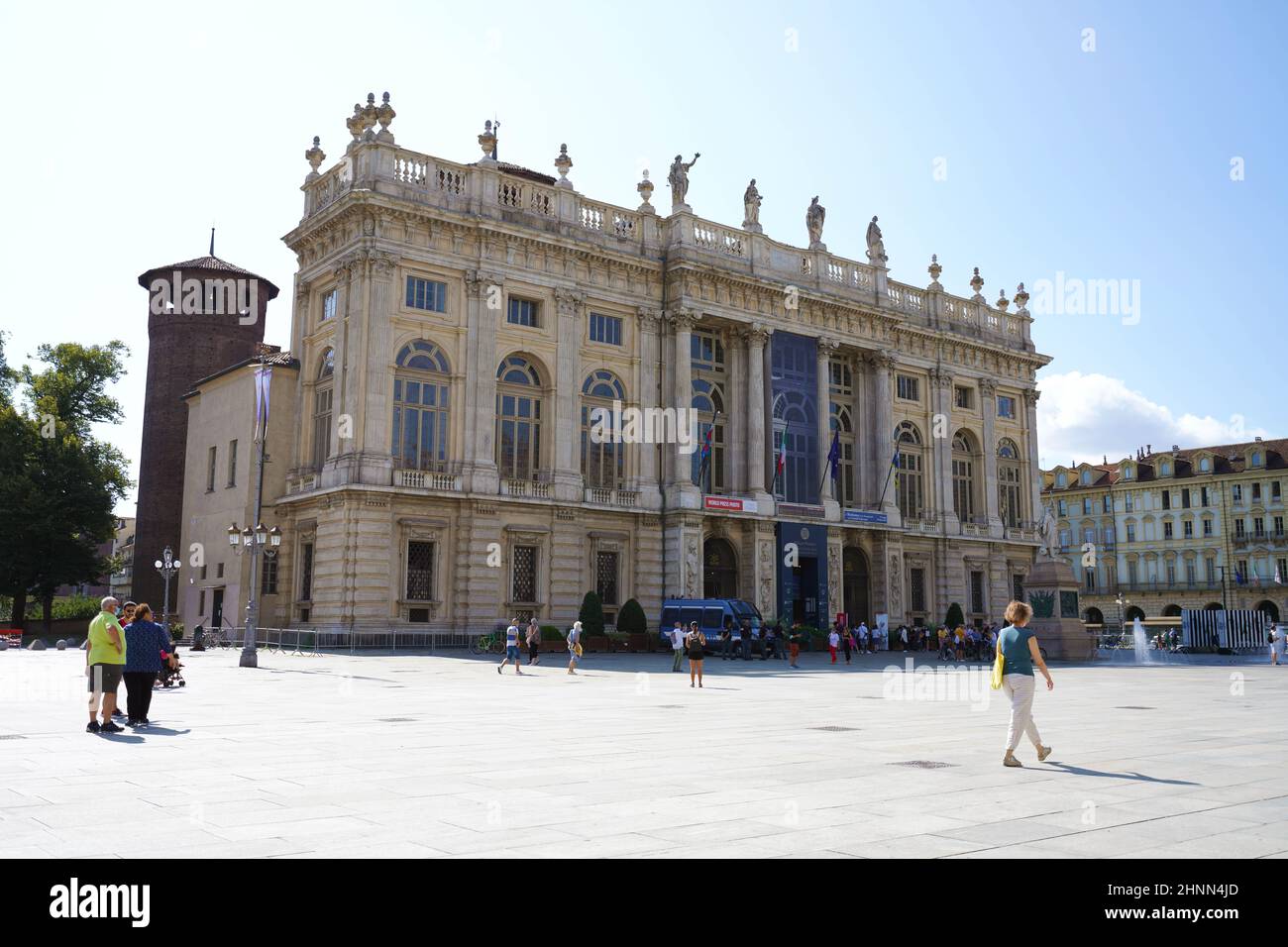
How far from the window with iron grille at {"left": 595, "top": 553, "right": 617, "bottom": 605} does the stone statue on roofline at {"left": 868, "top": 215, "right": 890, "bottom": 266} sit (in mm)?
23311

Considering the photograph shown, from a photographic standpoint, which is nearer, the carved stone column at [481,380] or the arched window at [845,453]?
the carved stone column at [481,380]

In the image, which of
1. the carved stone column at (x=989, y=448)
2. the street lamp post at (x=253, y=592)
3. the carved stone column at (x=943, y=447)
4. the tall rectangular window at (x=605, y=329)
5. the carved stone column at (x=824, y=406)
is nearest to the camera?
the street lamp post at (x=253, y=592)

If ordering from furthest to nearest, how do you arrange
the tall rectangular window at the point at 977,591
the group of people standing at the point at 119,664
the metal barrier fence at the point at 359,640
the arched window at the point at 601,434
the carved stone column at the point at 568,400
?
the tall rectangular window at the point at 977,591 → the arched window at the point at 601,434 → the carved stone column at the point at 568,400 → the metal barrier fence at the point at 359,640 → the group of people standing at the point at 119,664

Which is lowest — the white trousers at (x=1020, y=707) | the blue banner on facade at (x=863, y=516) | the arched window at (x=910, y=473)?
the white trousers at (x=1020, y=707)

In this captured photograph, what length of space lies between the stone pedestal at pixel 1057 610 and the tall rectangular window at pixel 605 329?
21.0m

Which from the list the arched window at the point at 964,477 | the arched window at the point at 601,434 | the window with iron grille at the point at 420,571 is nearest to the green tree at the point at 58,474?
the window with iron grille at the point at 420,571

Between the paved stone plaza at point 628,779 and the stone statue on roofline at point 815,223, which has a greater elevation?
the stone statue on roofline at point 815,223

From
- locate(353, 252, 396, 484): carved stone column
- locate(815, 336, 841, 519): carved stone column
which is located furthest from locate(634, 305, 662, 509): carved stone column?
locate(353, 252, 396, 484): carved stone column

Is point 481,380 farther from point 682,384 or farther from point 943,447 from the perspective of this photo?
point 943,447

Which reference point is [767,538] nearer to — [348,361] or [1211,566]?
[348,361]

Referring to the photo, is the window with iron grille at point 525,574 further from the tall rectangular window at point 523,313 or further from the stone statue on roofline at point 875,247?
the stone statue on roofline at point 875,247

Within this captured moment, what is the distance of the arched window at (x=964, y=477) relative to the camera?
6556 centimetres

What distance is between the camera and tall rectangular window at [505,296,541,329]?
4802cm
